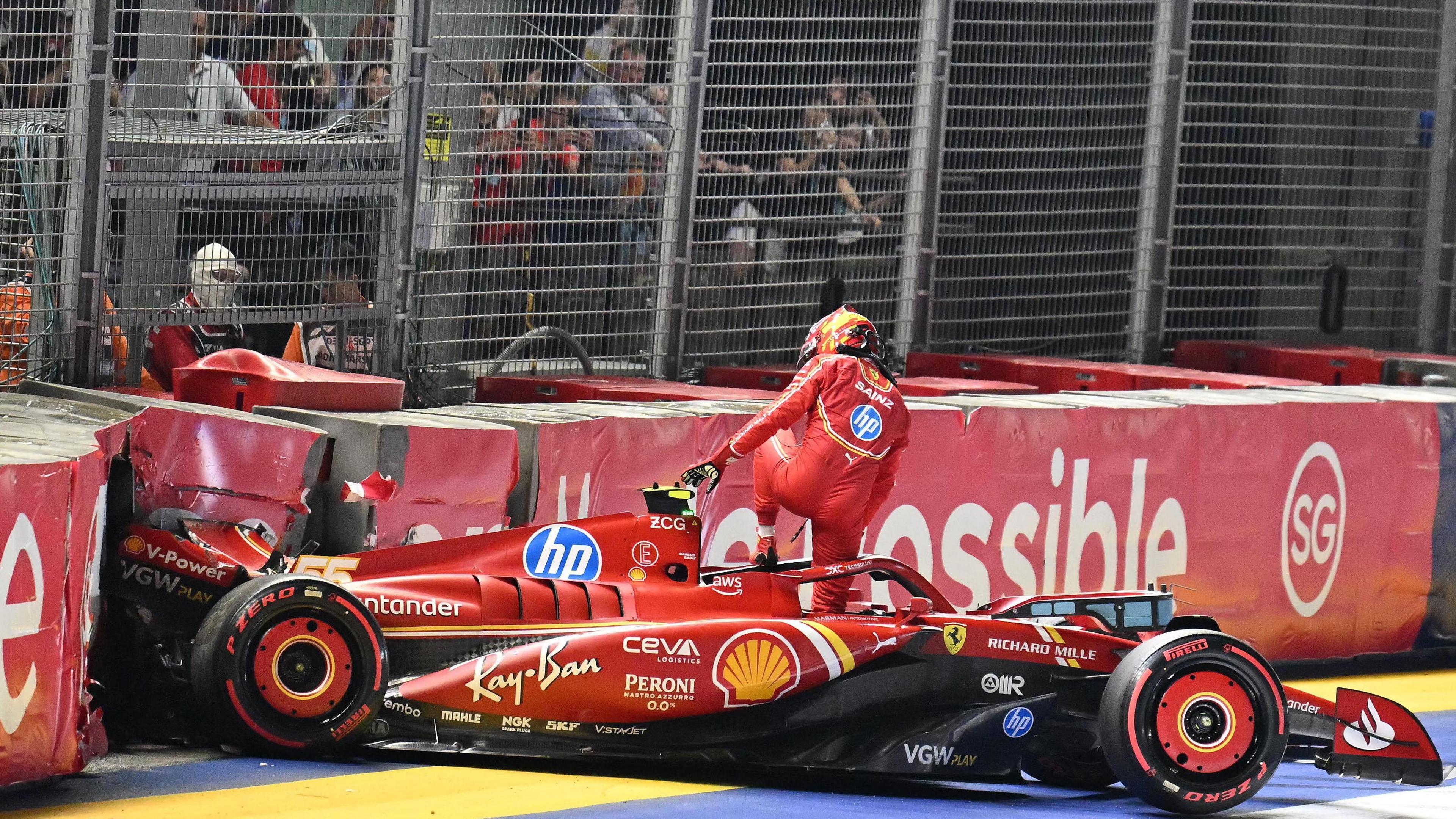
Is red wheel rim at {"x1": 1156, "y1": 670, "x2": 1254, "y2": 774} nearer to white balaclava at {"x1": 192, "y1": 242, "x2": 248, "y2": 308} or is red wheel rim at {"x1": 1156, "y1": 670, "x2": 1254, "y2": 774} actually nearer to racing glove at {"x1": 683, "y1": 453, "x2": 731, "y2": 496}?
racing glove at {"x1": 683, "y1": 453, "x2": 731, "y2": 496}

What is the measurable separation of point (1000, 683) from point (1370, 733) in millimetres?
1394

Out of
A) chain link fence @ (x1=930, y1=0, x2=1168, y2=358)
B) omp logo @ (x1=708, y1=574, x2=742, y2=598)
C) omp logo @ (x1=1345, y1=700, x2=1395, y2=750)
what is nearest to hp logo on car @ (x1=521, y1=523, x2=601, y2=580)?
omp logo @ (x1=708, y1=574, x2=742, y2=598)

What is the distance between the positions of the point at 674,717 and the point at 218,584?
1636mm

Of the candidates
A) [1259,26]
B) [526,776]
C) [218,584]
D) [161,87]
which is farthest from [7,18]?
[1259,26]

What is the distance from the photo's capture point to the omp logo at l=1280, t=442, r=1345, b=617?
32.7 ft

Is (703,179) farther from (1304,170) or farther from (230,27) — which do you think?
(1304,170)

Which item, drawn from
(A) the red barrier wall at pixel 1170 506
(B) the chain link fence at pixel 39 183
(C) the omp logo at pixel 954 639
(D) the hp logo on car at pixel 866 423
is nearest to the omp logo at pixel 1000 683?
(C) the omp logo at pixel 954 639

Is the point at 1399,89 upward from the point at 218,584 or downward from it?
upward

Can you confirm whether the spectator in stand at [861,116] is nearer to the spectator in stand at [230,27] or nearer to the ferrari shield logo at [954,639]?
the spectator in stand at [230,27]

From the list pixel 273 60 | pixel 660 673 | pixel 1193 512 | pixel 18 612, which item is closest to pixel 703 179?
pixel 273 60

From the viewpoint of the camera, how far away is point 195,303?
880cm

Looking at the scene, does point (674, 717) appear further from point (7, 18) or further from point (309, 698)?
point (7, 18)

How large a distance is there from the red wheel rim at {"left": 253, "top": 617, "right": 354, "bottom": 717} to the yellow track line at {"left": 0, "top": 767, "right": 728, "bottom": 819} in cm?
29

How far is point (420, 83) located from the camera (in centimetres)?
934
